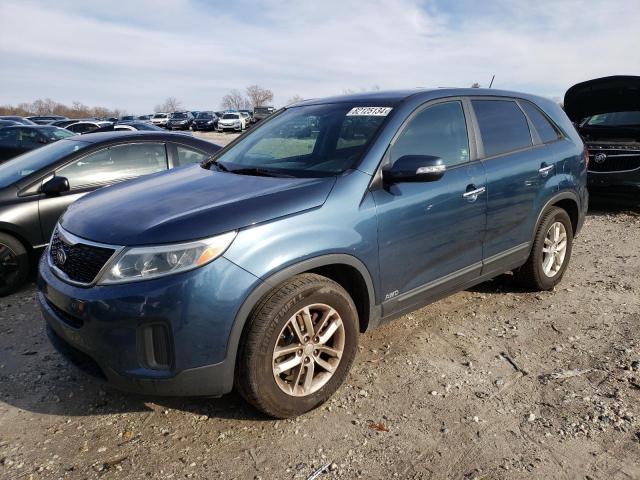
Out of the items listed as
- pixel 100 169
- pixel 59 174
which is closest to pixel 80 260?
pixel 59 174

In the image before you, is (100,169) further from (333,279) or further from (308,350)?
(308,350)

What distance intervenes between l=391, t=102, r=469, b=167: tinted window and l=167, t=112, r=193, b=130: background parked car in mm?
42904

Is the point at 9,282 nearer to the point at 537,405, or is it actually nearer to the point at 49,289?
the point at 49,289

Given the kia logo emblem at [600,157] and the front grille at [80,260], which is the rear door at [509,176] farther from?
the kia logo emblem at [600,157]

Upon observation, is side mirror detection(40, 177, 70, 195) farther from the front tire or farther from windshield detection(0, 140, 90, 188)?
the front tire

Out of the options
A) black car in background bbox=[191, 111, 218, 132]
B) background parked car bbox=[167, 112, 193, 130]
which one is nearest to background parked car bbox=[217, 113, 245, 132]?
black car in background bbox=[191, 111, 218, 132]

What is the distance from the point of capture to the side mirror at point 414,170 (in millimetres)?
2895

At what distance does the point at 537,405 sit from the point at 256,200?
1.98m

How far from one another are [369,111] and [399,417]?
1.94m

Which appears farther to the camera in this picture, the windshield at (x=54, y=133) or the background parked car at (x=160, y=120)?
the background parked car at (x=160, y=120)

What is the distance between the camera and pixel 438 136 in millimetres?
3467

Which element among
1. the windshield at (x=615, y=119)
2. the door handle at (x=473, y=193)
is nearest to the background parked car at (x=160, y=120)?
the windshield at (x=615, y=119)

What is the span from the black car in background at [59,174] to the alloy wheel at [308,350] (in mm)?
2760

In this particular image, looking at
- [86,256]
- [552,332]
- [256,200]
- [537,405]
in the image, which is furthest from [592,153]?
[86,256]
